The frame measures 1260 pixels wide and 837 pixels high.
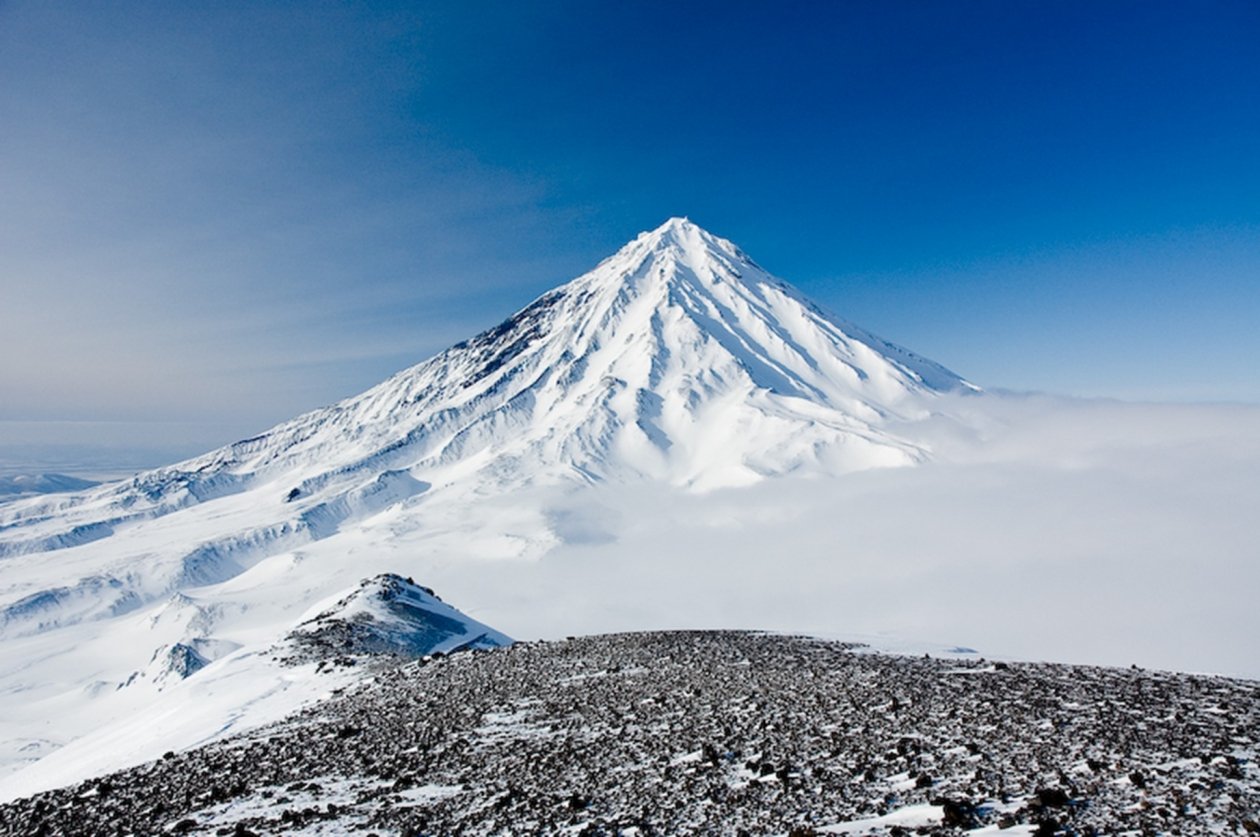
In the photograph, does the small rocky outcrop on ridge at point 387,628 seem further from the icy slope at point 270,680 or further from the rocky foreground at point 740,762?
the rocky foreground at point 740,762

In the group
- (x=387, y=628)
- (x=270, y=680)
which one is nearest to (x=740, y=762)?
(x=270, y=680)

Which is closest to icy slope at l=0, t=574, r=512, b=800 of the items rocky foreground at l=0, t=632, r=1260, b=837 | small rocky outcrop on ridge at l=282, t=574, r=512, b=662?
small rocky outcrop on ridge at l=282, t=574, r=512, b=662

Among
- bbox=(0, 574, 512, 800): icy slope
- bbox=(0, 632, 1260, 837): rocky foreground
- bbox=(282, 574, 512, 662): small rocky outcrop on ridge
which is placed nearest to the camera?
bbox=(0, 632, 1260, 837): rocky foreground

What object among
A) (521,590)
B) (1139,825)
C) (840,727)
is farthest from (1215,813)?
(521,590)

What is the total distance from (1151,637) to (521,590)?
478 feet

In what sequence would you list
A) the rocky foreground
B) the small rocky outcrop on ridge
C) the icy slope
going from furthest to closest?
the small rocky outcrop on ridge, the icy slope, the rocky foreground

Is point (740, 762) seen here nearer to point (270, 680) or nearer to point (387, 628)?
point (270, 680)

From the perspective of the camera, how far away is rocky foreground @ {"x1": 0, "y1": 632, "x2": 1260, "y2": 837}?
423 inches

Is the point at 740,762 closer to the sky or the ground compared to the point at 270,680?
closer to the sky

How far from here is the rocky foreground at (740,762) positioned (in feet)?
35.2

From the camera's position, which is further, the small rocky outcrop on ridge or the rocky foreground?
the small rocky outcrop on ridge

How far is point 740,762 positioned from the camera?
13.8 metres

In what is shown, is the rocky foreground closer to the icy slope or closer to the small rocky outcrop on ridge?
the icy slope

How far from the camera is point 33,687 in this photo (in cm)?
13350
